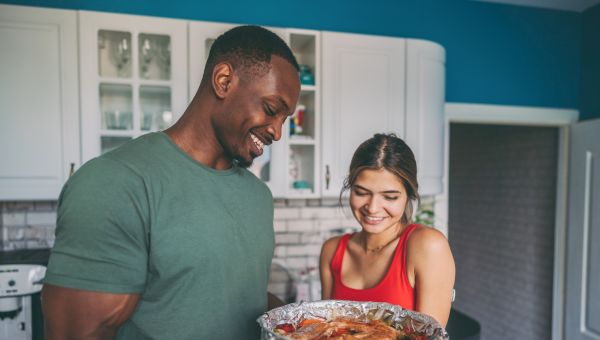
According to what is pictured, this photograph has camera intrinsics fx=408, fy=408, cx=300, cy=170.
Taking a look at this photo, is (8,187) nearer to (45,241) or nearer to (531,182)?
(45,241)

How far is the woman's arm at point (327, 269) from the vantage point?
1406 millimetres

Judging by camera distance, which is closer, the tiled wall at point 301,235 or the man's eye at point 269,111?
the man's eye at point 269,111

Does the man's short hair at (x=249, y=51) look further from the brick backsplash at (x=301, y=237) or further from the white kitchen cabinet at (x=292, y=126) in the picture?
the brick backsplash at (x=301, y=237)

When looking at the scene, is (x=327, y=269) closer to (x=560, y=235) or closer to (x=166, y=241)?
(x=166, y=241)

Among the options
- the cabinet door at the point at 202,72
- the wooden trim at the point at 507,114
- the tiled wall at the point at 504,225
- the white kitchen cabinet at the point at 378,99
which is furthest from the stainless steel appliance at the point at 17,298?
the tiled wall at the point at 504,225

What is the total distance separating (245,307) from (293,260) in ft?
5.47

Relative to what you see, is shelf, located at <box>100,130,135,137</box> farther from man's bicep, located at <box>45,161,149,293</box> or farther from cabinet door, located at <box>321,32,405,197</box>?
man's bicep, located at <box>45,161,149,293</box>

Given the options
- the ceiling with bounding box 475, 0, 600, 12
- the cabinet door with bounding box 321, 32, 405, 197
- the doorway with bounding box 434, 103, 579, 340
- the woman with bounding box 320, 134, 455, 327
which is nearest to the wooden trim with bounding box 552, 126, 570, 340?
the doorway with bounding box 434, 103, 579, 340

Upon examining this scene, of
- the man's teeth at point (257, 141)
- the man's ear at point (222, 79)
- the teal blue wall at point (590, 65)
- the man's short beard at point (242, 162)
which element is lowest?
the man's short beard at point (242, 162)

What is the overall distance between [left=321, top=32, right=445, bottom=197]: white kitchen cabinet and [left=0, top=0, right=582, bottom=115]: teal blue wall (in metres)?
0.40

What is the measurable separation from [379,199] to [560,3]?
8.05ft

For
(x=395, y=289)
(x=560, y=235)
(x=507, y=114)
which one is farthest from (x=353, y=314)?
(x=560, y=235)

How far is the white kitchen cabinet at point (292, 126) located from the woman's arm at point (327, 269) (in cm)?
77

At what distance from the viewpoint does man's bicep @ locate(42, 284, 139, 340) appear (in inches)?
27.6
